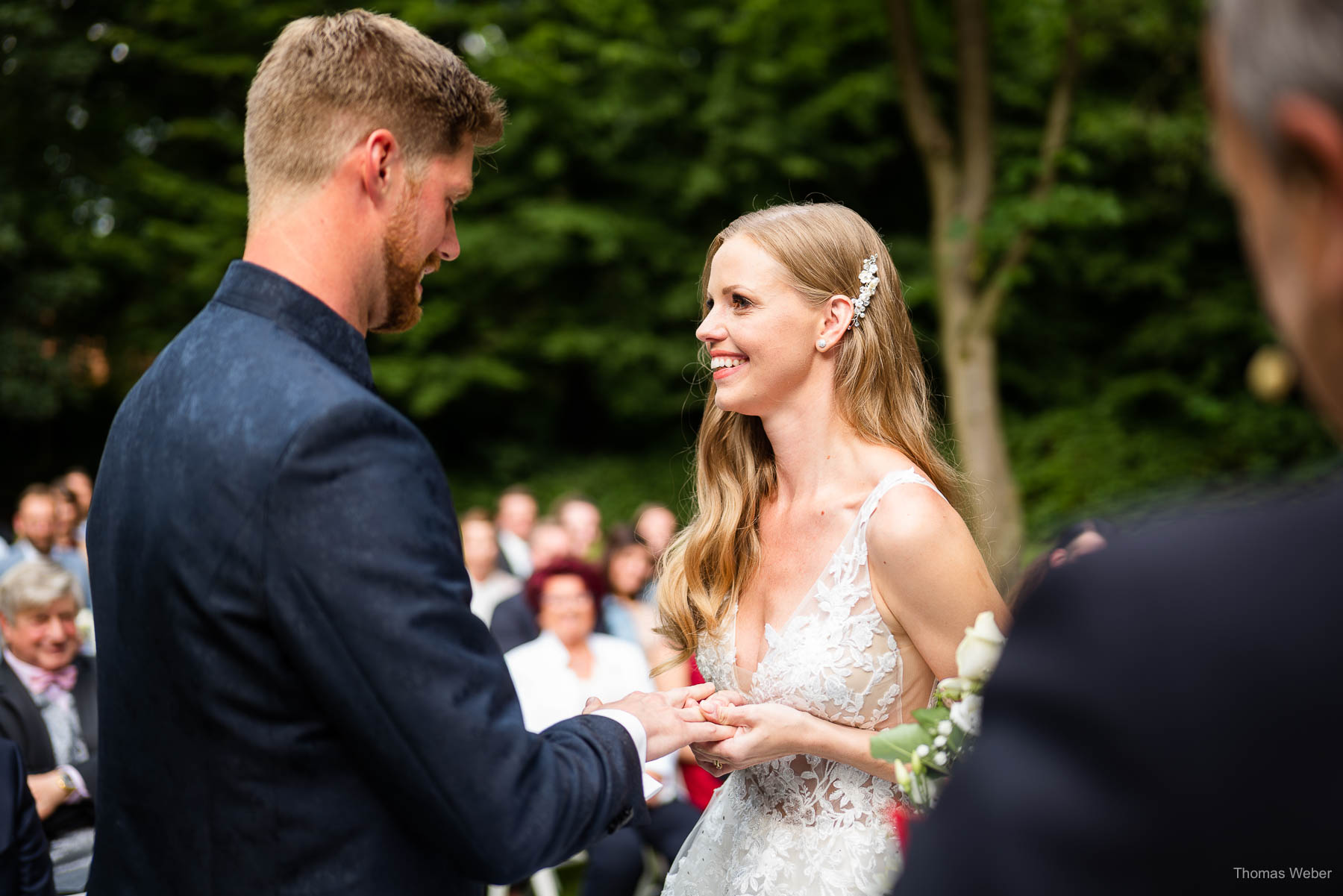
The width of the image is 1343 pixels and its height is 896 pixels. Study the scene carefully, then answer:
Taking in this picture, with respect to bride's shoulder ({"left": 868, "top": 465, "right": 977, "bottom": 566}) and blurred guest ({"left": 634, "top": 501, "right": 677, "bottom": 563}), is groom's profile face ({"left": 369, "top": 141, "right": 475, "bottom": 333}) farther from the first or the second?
blurred guest ({"left": 634, "top": 501, "right": 677, "bottom": 563})

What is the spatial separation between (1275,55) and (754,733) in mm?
1878

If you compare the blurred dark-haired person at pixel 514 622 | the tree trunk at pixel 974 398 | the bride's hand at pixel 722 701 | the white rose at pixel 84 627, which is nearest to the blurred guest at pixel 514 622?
the blurred dark-haired person at pixel 514 622

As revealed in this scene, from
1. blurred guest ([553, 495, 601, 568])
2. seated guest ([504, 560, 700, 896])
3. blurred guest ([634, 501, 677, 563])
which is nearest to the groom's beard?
seated guest ([504, 560, 700, 896])

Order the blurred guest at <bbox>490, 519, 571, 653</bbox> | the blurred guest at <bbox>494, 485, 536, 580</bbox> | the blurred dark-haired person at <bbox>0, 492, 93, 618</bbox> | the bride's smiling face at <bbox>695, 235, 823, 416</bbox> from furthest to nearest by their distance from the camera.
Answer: the blurred guest at <bbox>494, 485, 536, 580</bbox> < the blurred dark-haired person at <bbox>0, 492, 93, 618</bbox> < the blurred guest at <bbox>490, 519, 571, 653</bbox> < the bride's smiling face at <bbox>695, 235, 823, 416</bbox>

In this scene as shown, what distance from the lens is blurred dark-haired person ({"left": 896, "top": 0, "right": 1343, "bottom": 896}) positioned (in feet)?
1.98

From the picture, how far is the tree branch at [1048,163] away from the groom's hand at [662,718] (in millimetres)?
9391

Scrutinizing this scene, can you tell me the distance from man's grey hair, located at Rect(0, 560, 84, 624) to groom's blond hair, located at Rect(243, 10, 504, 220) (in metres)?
3.77

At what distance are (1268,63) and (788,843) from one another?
2.19 m

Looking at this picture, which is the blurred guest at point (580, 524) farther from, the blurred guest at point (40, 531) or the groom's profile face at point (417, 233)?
the groom's profile face at point (417, 233)

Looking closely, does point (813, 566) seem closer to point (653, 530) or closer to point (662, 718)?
point (662, 718)

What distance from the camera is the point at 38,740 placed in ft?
14.4

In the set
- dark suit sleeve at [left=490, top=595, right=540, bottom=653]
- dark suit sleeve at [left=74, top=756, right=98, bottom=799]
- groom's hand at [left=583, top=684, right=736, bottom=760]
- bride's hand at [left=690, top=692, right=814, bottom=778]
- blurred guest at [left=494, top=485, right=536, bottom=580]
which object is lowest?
blurred guest at [left=494, top=485, right=536, bottom=580]

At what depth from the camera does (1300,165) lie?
628 mm

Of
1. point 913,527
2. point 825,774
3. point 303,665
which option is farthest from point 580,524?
point 303,665
